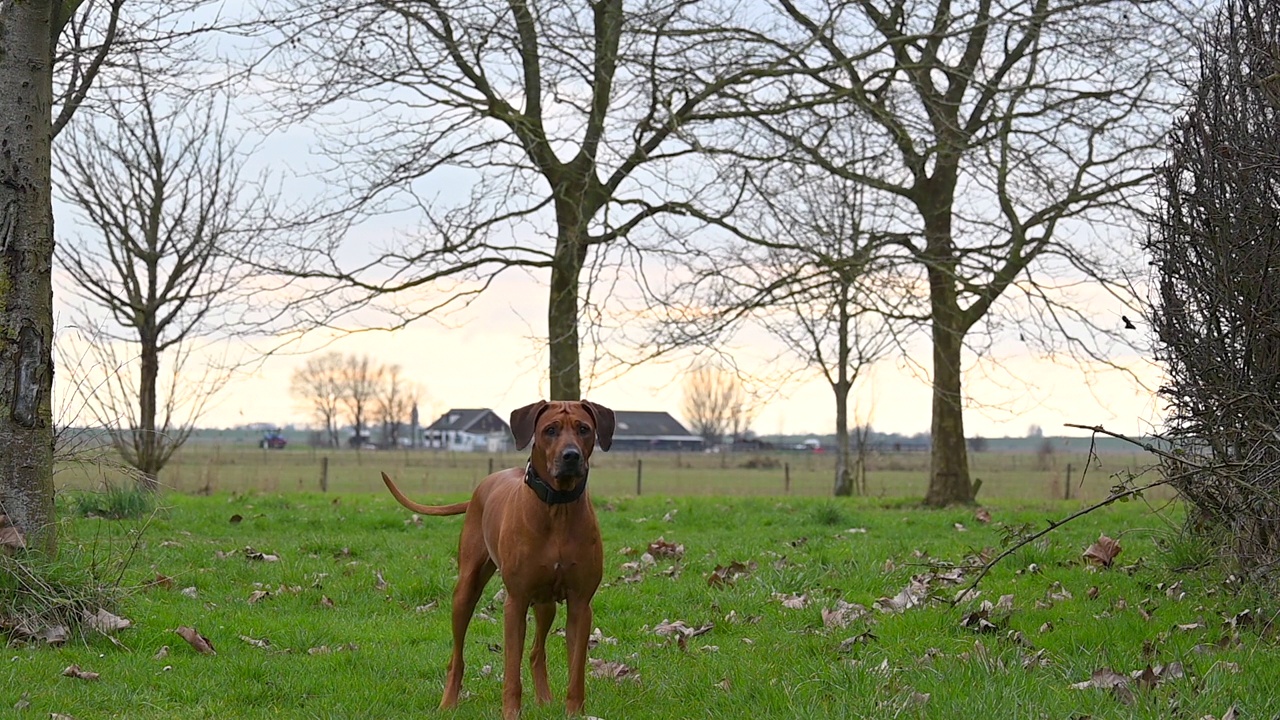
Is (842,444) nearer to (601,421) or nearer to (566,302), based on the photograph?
(566,302)

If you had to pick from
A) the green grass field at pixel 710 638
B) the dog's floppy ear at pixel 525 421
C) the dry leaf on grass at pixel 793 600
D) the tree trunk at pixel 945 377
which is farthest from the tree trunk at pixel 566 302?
the dog's floppy ear at pixel 525 421

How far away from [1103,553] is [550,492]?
560cm

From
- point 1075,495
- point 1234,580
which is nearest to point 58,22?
point 1234,580

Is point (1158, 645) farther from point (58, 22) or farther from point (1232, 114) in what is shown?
point (58, 22)

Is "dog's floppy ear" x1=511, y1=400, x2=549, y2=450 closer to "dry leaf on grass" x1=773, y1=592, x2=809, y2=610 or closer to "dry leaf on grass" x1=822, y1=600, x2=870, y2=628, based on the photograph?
"dry leaf on grass" x1=822, y1=600, x2=870, y2=628

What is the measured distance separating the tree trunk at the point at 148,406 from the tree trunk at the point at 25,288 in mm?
11326

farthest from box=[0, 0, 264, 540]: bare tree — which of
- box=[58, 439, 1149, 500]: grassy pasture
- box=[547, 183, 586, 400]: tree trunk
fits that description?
box=[547, 183, 586, 400]: tree trunk

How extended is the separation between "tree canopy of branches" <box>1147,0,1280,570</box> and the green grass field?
741mm

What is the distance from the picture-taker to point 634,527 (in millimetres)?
13141

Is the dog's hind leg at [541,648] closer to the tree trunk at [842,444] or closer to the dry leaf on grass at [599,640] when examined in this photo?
the dry leaf on grass at [599,640]

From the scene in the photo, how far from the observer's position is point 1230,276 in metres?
6.42

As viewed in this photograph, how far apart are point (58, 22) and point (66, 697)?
15.6 feet

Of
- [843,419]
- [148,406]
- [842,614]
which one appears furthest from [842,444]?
[842,614]

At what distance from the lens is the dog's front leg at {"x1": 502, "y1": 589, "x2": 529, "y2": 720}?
16.9 ft
